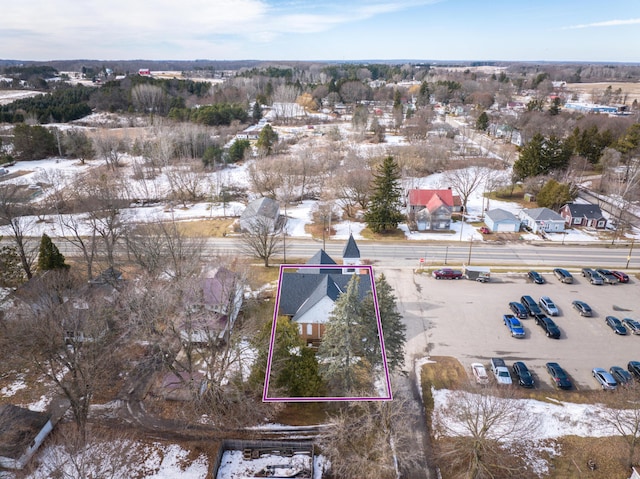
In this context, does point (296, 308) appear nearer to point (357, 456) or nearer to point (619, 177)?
point (357, 456)

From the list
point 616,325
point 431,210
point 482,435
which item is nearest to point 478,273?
point 616,325

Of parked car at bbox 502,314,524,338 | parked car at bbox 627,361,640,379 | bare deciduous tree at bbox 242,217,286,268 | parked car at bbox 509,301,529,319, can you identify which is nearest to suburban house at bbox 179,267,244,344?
bare deciduous tree at bbox 242,217,286,268

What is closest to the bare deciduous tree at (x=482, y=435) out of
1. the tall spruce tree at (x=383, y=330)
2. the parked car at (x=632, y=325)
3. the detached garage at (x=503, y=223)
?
the tall spruce tree at (x=383, y=330)

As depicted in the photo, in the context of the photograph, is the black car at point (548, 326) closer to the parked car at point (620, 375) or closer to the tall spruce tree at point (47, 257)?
the parked car at point (620, 375)

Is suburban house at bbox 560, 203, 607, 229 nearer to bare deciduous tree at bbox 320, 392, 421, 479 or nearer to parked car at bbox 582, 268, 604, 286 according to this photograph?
parked car at bbox 582, 268, 604, 286

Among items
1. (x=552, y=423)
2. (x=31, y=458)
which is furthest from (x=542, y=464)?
(x=31, y=458)

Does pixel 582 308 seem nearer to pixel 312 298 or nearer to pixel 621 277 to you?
pixel 621 277

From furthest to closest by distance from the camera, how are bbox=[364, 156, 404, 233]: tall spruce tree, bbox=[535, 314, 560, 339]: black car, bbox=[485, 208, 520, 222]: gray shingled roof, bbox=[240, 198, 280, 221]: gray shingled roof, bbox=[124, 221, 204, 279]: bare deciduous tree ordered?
bbox=[485, 208, 520, 222]: gray shingled roof
bbox=[364, 156, 404, 233]: tall spruce tree
bbox=[240, 198, 280, 221]: gray shingled roof
bbox=[535, 314, 560, 339]: black car
bbox=[124, 221, 204, 279]: bare deciduous tree
